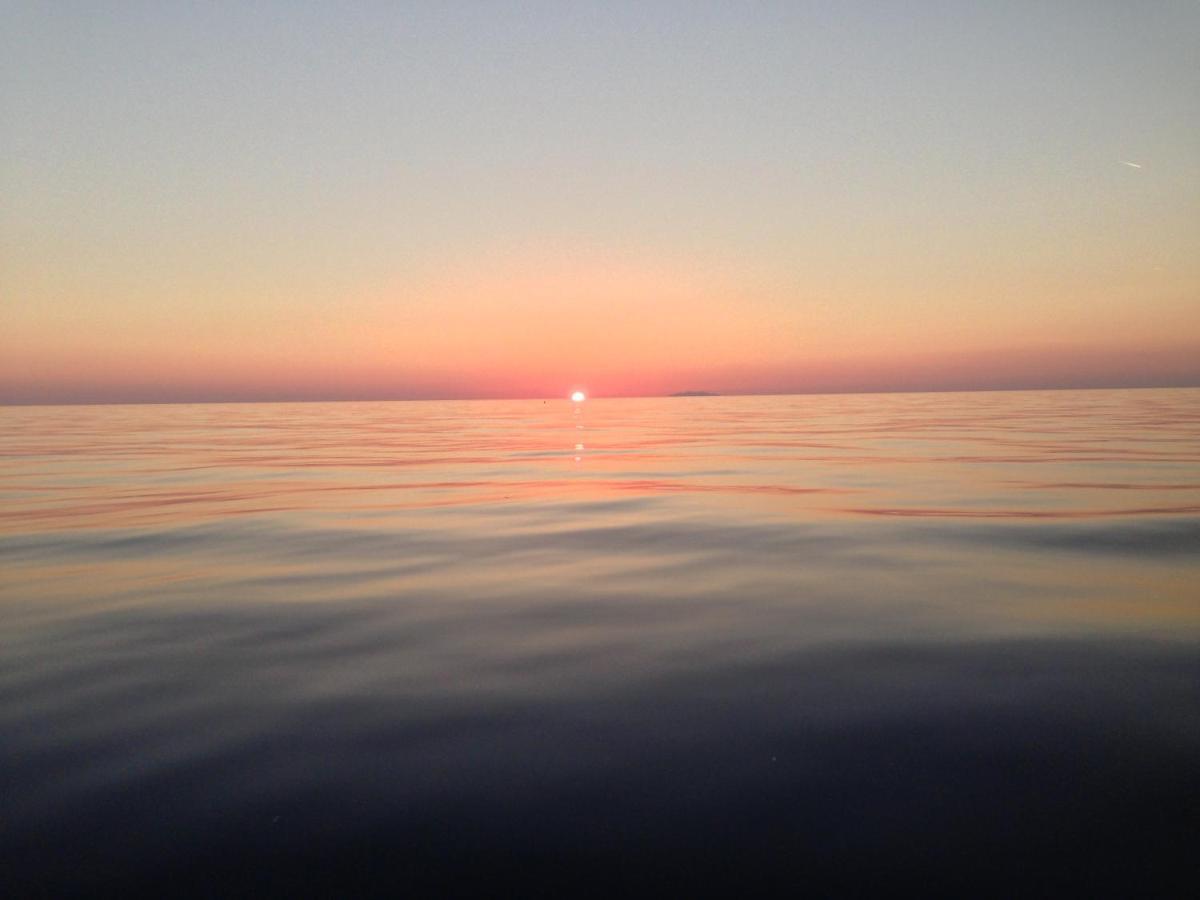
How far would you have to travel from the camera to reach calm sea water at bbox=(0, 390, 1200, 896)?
7.86 ft

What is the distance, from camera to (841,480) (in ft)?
44.7

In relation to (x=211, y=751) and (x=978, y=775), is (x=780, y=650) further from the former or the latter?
(x=211, y=751)

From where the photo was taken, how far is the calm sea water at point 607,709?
7.86 ft

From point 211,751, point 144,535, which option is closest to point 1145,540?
point 211,751

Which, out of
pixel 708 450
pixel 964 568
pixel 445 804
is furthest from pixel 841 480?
pixel 445 804

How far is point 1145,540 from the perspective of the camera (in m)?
7.54

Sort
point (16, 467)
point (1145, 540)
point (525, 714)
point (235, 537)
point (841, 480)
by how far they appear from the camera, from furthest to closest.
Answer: point (16, 467)
point (841, 480)
point (235, 537)
point (1145, 540)
point (525, 714)

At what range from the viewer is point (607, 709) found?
3.57 metres

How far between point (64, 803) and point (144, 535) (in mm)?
6957

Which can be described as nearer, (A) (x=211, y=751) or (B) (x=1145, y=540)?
(A) (x=211, y=751)

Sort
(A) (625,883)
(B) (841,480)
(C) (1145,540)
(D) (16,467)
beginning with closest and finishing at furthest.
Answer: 1. (A) (625,883)
2. (C) (1145,540)
3. (B) (841,480)
4. (D) (16,467)

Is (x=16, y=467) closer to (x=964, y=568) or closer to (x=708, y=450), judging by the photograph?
(x=708, y=450)

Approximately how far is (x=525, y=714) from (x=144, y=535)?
290 inches

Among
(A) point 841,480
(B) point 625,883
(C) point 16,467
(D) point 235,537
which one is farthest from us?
(C) point 16,467
